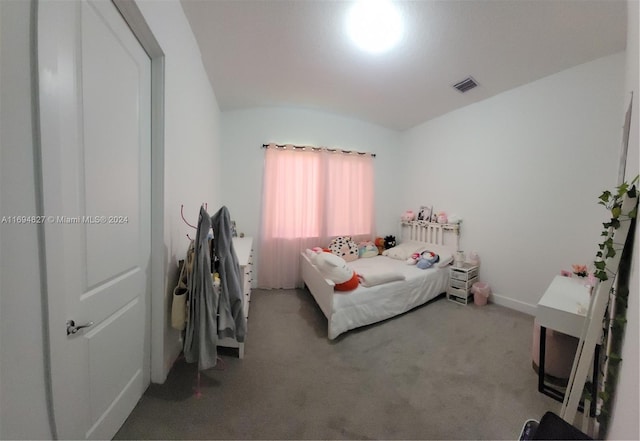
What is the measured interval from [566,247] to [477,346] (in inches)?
58.6

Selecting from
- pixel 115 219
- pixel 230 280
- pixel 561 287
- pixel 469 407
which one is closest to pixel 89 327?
pixel 115 219

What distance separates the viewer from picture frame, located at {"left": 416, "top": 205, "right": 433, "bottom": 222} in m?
3.57

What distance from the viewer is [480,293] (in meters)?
2.75

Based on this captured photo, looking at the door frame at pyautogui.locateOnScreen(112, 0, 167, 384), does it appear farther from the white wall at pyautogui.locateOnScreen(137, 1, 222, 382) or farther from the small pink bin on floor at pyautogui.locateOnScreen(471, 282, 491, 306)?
the small pink bin on floor at pyautogui.locateOnScreen(471, 282, 491, 306)

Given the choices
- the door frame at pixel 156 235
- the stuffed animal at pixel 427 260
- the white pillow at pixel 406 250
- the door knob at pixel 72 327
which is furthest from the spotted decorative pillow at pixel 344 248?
the door knob at pixel 72 327

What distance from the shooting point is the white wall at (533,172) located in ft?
6.86

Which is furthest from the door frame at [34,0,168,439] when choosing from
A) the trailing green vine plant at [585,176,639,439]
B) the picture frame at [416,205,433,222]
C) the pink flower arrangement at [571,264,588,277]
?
the picture frame at [416,205,433,222]

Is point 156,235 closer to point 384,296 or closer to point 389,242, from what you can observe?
point 384,296

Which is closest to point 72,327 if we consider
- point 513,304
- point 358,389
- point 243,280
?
point 243,280

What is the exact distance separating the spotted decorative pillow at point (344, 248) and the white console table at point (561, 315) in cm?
213

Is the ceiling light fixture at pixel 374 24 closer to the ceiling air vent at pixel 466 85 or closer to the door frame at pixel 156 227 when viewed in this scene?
the ceiling air vent at pixel 466 85

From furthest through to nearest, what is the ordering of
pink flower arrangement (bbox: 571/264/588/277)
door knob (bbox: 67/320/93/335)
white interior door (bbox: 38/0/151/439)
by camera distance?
pink flower arrangement (bbox: 571/264/588/277), door knob (bbox: 67/320/93/335), white interior door (bbox: 38/0/151/439)

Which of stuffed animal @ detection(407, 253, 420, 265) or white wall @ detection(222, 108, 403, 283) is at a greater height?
white wall @ detection(222, 108, 403, 283)

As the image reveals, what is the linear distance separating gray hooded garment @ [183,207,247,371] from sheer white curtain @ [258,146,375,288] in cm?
177
